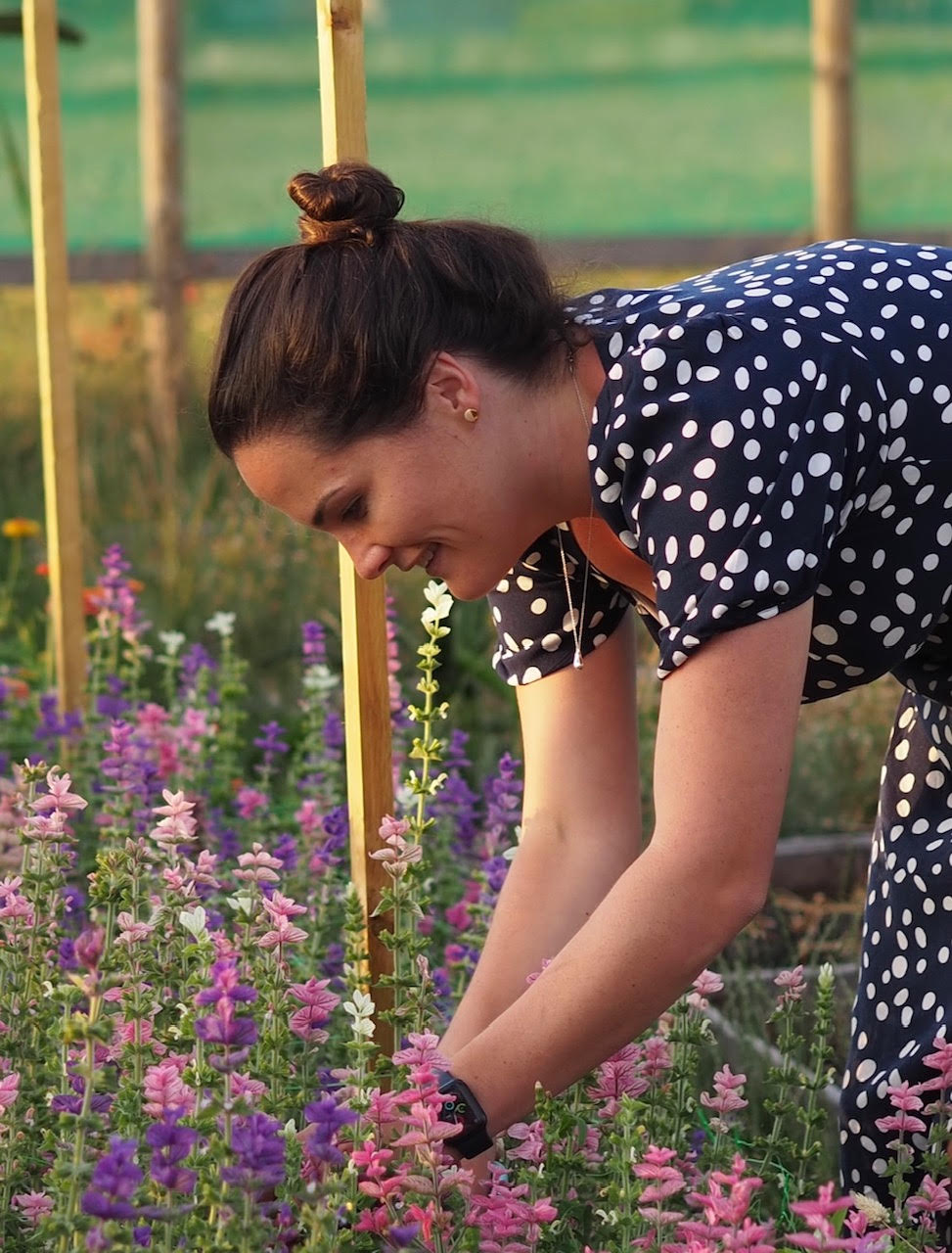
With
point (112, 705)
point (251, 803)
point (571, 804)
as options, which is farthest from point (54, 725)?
point (571, 804)

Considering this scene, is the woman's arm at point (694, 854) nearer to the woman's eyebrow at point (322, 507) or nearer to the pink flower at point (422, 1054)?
the pink flower at point (422, 1054)

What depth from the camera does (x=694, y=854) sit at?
1468 mm

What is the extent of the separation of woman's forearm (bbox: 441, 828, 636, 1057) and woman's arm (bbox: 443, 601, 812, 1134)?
1.39ft

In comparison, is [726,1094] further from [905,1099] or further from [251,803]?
[251,803]

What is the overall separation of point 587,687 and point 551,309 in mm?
473

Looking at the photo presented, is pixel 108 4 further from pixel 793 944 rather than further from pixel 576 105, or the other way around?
pixel 793 944

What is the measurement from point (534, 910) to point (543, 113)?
5035 millimetres

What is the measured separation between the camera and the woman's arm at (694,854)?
4.81ft

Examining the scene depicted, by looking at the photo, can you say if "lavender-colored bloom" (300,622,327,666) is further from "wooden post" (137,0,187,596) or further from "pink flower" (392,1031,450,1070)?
"wooden post" (137,0,187,596)

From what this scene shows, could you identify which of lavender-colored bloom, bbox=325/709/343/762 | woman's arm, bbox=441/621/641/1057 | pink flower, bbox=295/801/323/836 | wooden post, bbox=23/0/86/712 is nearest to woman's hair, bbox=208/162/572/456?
woman's arm, bbox=441/621/641/1057

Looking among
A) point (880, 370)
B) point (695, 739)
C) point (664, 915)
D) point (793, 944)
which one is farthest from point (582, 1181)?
point (793, 944)

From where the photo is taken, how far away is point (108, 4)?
6.60m

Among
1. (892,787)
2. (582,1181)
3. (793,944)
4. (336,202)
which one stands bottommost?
(793,944)

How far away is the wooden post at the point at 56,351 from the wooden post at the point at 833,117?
3.72 m
